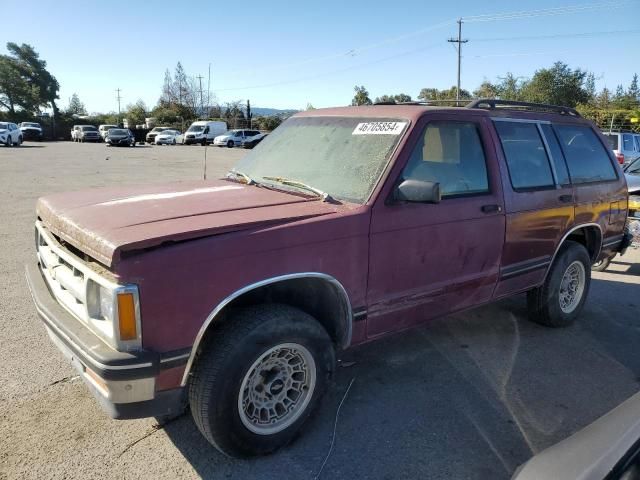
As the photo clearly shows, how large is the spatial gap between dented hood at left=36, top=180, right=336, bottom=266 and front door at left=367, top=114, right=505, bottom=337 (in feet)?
1.66

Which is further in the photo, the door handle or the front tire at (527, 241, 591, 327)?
the front tire at (527, 241, 591, 327)

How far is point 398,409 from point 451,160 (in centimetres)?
180

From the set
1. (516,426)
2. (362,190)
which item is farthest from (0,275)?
(516,426)

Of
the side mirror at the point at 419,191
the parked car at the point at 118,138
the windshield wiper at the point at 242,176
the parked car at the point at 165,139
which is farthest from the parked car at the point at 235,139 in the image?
the side mirror at the point at 419,191

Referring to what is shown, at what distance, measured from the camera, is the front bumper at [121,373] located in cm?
228

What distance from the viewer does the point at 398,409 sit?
3344 millimetres

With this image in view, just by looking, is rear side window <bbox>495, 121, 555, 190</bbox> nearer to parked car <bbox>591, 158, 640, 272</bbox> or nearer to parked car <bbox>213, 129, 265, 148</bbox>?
parked car <bbox>591, 158, 640, 272</bbox>

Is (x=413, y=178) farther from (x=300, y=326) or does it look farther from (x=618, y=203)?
(x=618, y=203)

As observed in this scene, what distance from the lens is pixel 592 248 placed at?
5.16 meters

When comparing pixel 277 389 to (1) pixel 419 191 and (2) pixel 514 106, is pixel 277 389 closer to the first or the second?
(1) pixel 419 191

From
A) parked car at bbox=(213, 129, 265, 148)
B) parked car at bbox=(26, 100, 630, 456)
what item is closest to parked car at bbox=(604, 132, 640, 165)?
parked car at bbox=(26, 100, 630, 456)

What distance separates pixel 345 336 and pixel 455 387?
3.54ft

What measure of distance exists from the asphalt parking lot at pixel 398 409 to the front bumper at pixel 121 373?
509 millimetres

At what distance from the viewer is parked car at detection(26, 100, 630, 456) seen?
2381mm
